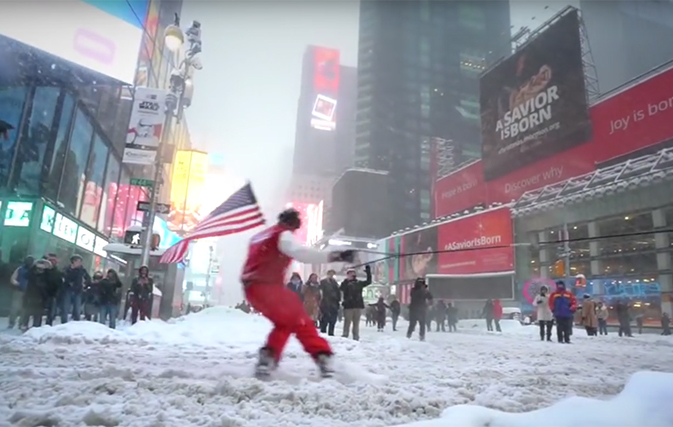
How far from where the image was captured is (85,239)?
16531mm

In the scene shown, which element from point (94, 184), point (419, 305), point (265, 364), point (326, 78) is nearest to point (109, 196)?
point (94, 184)

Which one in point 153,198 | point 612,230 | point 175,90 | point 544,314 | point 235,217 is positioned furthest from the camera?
point 612,230

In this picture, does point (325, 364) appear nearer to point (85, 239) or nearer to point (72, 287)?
point (72, 287)

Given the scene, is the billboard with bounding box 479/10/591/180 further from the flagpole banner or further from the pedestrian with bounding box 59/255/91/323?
the pedestrian with bounding box 59/255/91/323

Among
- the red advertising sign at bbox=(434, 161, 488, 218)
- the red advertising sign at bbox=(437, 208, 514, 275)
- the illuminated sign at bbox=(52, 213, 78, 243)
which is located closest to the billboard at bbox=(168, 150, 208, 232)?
the illuminated sign at bbox=(52, 213, 78, 243)

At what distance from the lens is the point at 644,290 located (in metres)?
18.9

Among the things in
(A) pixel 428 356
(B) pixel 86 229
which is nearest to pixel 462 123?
(B) pixel 86 229

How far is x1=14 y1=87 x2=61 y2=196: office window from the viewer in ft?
40.3

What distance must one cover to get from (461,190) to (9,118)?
34568mm

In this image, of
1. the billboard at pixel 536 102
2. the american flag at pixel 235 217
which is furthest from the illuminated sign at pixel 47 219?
the billboard at pixel 536 102

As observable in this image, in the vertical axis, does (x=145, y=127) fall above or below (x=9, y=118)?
above

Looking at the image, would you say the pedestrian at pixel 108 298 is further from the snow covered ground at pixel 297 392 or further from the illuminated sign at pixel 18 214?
the illuminated sign at pixel 18 214

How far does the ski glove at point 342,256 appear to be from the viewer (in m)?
3.16

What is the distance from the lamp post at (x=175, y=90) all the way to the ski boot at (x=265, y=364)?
8451 millimetres
